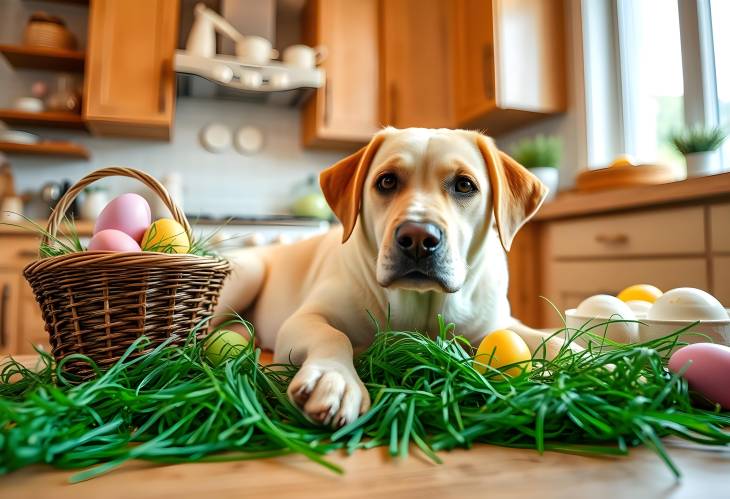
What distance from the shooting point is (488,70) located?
10.2 ft

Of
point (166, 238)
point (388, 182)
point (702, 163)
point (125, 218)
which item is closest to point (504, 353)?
point (388, 182)

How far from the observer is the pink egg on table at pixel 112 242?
2.82ft

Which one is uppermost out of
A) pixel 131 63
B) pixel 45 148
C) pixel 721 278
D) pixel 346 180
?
pixel 131 63

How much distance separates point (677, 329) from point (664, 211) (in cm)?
137

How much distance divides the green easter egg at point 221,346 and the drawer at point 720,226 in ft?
5.60

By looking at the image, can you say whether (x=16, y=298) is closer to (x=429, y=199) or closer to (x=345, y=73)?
(x=345, y=73)

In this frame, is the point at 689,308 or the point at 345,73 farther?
the point at 345,73

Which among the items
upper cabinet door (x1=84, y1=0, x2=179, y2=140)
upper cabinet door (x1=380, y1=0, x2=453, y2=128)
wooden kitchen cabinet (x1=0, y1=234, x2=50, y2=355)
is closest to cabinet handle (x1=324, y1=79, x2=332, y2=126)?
upper cabinet door (x1=380, y1=0, x2=453, y2=128)

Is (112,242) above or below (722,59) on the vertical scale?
below

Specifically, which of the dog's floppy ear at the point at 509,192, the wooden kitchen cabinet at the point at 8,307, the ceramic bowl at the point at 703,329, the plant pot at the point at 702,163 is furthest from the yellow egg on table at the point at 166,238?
the wooden kitchen cabinet at the point at 8,307

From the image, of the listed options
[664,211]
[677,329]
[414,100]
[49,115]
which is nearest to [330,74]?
[414,100]

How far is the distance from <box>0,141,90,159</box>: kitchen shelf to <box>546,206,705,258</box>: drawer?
3.06m

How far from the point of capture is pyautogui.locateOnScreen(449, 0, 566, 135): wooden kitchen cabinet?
2.98 metres

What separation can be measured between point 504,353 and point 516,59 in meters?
2.64
